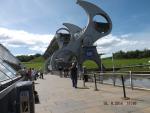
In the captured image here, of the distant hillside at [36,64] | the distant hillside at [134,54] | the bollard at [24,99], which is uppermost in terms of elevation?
the distant hillside at [134,54]

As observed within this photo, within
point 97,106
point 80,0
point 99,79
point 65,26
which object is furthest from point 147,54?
point 97,106

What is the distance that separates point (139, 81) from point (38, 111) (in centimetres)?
664

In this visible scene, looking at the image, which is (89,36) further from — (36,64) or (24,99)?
(36,64)

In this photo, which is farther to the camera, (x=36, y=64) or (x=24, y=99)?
(x=36, y=64)

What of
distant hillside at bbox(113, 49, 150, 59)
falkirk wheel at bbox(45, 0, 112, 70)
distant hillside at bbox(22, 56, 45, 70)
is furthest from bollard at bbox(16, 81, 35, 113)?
distant hillside at bbox(113, 49, 150, 59)

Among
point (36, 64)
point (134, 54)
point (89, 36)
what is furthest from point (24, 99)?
point (134, 54)

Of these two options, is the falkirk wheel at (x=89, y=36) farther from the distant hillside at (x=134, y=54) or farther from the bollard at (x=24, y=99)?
the distant hillside at (x=134, y=54)

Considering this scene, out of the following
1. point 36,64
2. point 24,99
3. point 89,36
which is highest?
point 89,36

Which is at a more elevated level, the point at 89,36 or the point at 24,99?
the point at 89,36

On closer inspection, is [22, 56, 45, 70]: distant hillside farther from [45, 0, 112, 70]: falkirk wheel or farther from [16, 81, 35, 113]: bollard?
[16, 81, 35, 113]: bollard

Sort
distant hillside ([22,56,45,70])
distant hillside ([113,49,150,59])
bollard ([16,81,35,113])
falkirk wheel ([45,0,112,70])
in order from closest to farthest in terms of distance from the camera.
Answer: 1. bollard ([16,81,35,113])
2. falkirk wheel ([45,0,112,70])
3. distant hillside ([22,56,45,70])
4. distant hillside ([113,49,150,59])

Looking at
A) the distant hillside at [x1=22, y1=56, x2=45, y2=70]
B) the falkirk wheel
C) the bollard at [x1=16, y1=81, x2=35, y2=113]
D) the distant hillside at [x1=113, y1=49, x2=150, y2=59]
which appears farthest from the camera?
the distant hillside at [x1=113, y1=49, x2=150, y2=59]

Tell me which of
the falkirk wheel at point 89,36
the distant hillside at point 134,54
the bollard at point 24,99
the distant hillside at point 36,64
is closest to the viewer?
the bollard at point 24,99

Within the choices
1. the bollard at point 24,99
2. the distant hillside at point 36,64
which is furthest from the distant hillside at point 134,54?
the bollard at point 24,99
